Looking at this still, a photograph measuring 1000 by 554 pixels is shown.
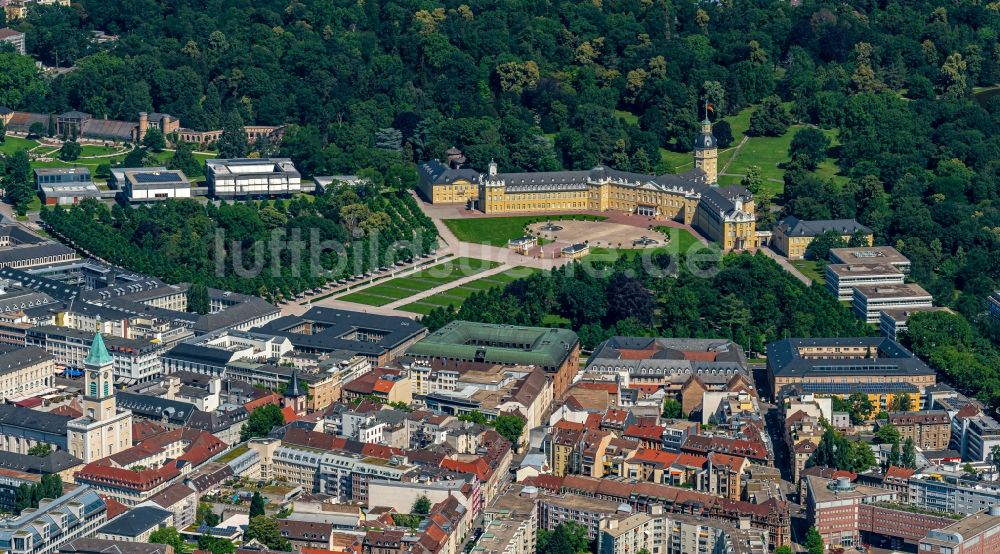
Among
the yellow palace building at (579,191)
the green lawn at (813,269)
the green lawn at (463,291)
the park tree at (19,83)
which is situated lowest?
the green lawn at (463,291)

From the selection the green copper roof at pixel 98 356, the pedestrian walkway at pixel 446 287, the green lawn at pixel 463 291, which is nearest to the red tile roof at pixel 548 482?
the green copper roof at pixel 98 356

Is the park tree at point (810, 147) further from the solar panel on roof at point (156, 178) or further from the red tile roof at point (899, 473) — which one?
the red tile roof at point (899, 473)

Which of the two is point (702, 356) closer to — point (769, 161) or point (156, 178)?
point (769, 161)

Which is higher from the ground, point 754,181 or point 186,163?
point 186,163

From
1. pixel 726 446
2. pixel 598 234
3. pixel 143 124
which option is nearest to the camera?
pixel 726 446

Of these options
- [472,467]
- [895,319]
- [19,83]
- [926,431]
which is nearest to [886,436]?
[926,431]

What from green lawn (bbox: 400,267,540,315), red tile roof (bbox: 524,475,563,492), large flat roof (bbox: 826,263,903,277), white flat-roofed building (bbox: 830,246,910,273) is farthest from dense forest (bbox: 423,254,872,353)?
red tile roof (bbox: 524,475,563,492)
